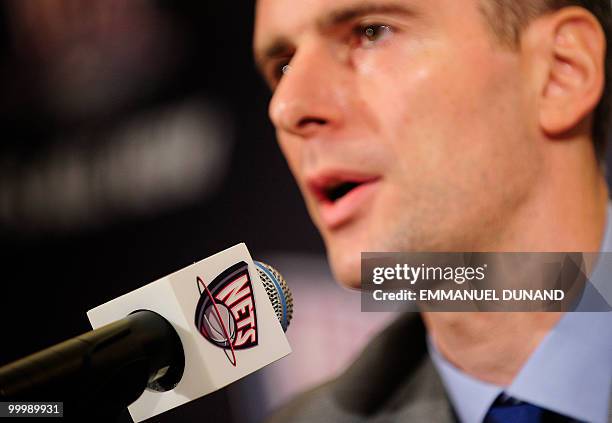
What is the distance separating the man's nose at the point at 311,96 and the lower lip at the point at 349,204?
110mm

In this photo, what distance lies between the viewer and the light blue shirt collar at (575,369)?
3.38 ft

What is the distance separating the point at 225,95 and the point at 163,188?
0.28 meters

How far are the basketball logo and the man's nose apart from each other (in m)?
0.35

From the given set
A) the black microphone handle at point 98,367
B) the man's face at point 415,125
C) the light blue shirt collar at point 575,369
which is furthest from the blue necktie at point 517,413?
the black microphone handle at point 98,367

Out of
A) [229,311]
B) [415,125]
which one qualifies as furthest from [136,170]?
[229,311]

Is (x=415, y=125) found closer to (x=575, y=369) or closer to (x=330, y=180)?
(x=330, y=180)

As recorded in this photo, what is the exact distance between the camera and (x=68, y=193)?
1.83 m

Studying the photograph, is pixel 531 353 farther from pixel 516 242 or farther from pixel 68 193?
pixel 68 193

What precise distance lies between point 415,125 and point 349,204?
16 cm

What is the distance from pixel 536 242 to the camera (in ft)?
3.58

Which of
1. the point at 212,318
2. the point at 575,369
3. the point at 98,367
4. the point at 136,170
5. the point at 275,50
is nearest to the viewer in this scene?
the point at 98,367

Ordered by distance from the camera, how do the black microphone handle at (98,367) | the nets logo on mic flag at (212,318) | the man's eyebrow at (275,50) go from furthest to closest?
the man's eyebrow at (275,50)
the nets logo on mic flag at (212,318)
the black microphone handle at (98,367)

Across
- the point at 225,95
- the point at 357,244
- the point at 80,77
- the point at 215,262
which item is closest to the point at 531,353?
the point at 357,244

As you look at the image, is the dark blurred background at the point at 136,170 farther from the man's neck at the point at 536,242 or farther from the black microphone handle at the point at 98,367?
the black microphone handle at the point at 98,367
